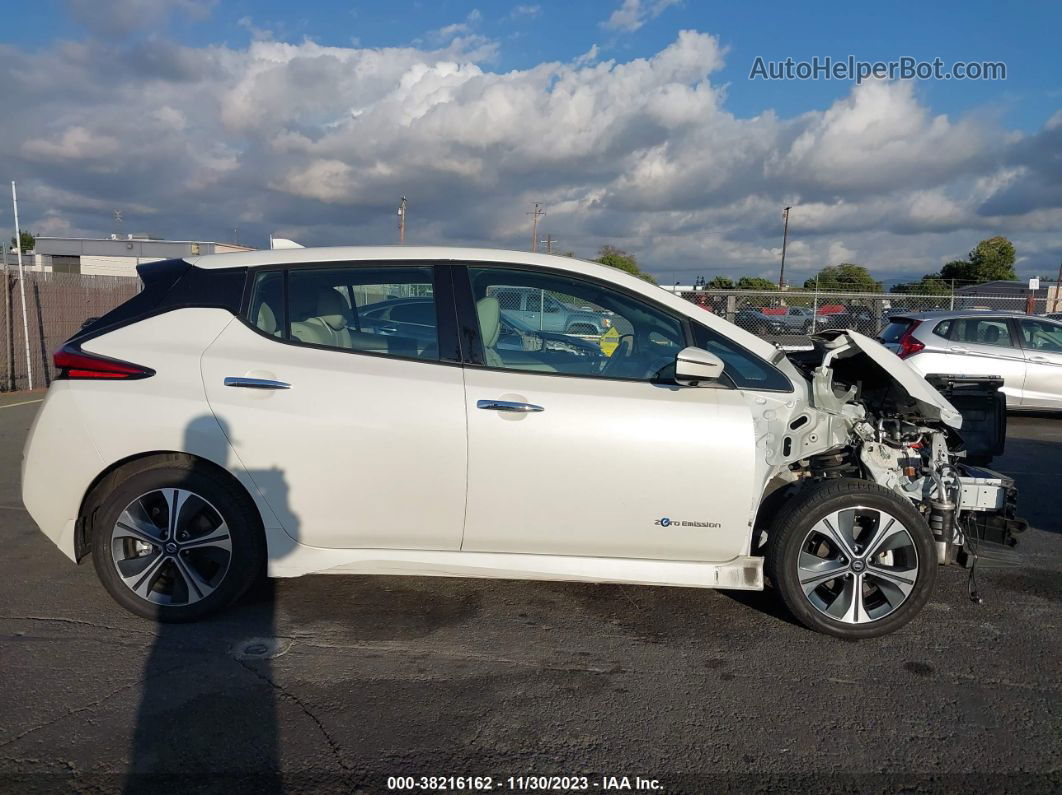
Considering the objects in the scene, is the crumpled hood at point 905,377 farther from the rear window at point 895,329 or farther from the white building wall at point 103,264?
the white building wall at point 103,264

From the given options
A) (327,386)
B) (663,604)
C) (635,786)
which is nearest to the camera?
(635,786)

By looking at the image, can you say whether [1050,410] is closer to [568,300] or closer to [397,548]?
[568,300]

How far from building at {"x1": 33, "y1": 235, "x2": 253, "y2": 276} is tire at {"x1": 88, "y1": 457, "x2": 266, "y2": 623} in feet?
113

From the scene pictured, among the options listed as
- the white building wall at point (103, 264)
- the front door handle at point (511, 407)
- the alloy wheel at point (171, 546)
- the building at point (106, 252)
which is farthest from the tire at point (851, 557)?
the white building wall at point (103, 264)

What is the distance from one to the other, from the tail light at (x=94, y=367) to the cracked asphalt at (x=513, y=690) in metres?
1.17

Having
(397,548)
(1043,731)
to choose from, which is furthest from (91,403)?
(1043,731)

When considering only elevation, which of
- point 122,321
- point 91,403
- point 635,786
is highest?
point 122,321

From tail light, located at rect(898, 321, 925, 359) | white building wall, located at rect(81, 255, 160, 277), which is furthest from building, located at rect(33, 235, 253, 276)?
tail light, located at rect(898, 321, 925, 359)

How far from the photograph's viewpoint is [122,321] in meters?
3.79

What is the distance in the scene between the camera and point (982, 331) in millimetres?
10305

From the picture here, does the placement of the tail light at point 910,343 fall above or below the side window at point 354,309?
below

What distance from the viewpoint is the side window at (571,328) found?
3.69 m

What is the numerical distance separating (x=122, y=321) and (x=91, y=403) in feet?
1.44

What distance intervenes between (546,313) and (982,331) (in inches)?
341
